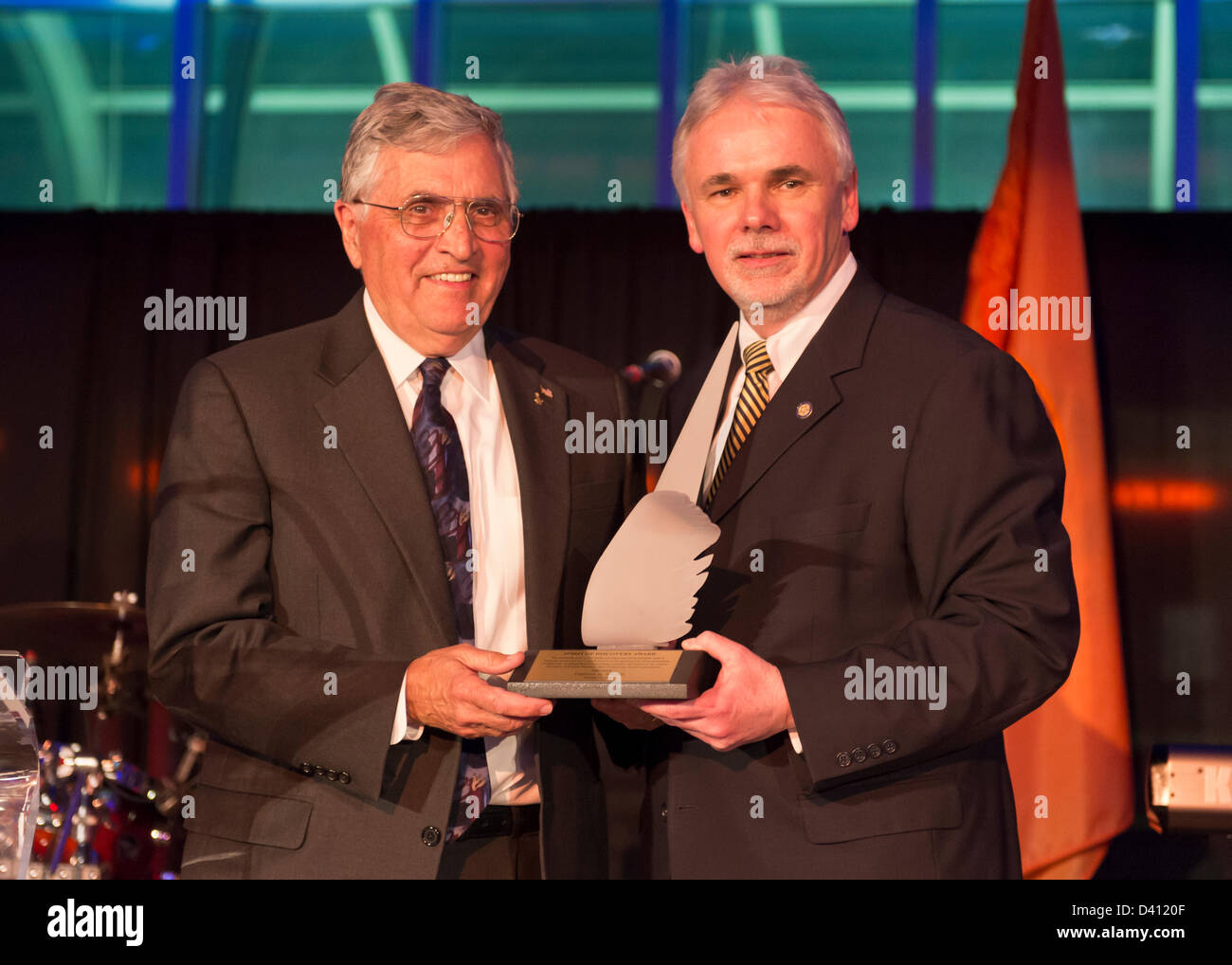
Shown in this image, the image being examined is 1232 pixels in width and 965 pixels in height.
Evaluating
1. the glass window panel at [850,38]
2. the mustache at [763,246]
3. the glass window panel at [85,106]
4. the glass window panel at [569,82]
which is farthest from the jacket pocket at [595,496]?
the glass window panel at [85,106]

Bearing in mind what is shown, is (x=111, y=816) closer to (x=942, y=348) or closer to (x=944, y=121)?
(x=942, y=348)

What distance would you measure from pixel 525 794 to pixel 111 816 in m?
2.22

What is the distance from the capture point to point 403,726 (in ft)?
6.89

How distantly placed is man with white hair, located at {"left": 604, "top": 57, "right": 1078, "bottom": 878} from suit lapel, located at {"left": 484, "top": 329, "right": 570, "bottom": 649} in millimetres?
A: 245

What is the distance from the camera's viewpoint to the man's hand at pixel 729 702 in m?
1.94

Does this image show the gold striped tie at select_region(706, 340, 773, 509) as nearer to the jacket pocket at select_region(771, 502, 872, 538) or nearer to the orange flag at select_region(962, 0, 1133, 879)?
the jacket pocket at select_region(771, 502, 872, 538)

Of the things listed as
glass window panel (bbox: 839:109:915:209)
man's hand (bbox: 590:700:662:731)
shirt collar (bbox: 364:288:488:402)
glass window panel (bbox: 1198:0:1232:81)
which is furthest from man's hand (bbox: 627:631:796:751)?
glass window panel (bbox: 1198:0:1232:81)

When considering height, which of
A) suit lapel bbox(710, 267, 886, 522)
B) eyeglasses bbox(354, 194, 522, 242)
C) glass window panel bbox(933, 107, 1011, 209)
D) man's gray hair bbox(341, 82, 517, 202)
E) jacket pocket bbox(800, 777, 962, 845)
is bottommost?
jacket pocket bbox(800, 777, 962, 845)

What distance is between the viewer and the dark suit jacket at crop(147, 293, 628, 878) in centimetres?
212

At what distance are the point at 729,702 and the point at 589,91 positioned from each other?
4.16 meters

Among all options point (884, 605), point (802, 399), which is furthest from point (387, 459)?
point (884, 605)

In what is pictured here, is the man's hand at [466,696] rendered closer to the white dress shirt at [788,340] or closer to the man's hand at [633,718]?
the man's hand at [633,718]
